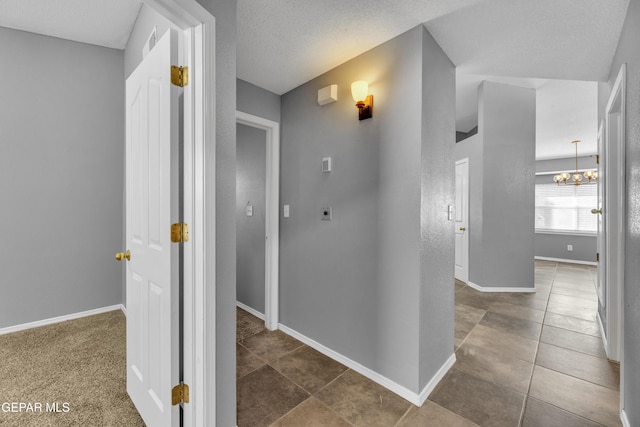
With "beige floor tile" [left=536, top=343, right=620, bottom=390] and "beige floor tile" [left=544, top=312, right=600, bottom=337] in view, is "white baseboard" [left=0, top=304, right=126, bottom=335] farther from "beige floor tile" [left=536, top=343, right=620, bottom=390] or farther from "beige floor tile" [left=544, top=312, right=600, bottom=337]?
"beige floor tile" [left=544, top=312, right=600, bottom=337]

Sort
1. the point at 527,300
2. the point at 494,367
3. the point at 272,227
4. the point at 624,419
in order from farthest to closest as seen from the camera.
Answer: the point at 527,300
the point at 272,227
the point at 494,367
the point at 624,419

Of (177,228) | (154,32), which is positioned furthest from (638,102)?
(154,32)

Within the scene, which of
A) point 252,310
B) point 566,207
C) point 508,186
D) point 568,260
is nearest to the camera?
point 252,310

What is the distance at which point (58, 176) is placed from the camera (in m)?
2.73

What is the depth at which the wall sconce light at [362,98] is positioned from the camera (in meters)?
2.01

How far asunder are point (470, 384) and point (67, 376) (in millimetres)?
2773

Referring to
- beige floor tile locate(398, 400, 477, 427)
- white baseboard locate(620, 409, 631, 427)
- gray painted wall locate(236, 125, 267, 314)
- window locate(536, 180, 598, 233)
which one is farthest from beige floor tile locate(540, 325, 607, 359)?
window locate(536, 180, 598, 233)

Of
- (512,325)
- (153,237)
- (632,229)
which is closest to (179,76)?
(153,237)

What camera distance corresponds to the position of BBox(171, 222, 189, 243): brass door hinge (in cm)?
123

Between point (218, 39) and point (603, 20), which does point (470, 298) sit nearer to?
point (603, 20)

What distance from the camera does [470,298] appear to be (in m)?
3.84

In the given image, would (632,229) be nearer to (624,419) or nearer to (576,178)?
(624,419)

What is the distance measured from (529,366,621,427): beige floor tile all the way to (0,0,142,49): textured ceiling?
4093mm

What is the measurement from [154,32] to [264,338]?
A: 2.57m
